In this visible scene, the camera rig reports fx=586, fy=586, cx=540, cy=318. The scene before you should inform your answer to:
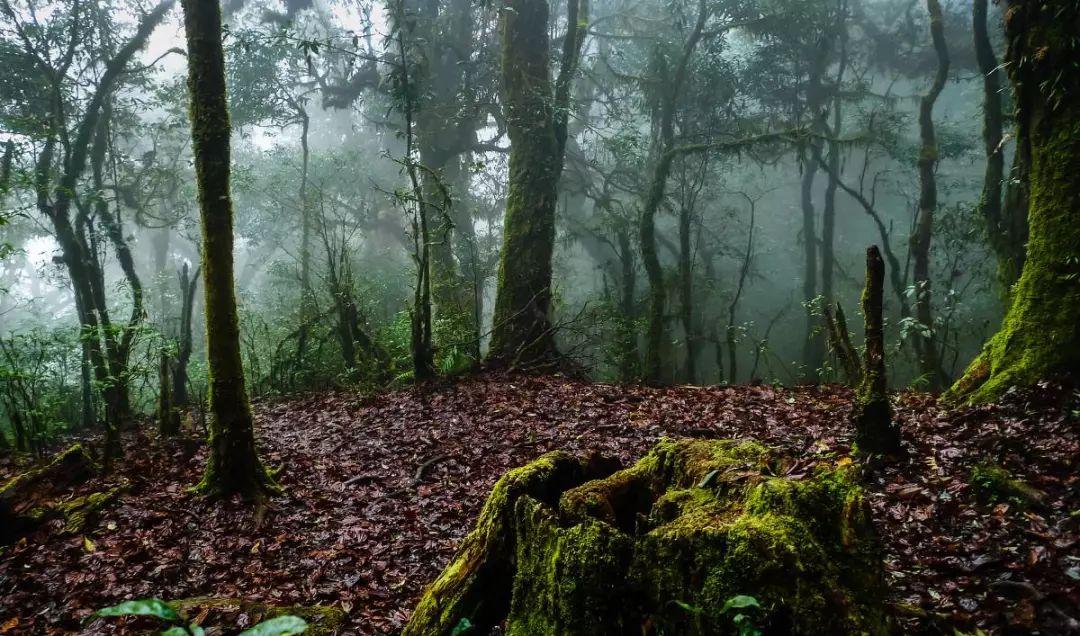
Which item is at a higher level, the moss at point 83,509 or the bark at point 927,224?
the bark at point 927,224

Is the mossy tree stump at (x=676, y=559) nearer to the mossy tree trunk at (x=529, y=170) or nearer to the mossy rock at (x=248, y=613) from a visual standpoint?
the mossy rock at (x=248, y=613)

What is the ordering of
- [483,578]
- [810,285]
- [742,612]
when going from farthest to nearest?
[810,285], [483,578], [742,612]

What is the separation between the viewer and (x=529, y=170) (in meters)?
12.4

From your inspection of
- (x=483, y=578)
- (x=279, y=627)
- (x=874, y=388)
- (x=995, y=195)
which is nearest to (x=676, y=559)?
(x=483, y=578)

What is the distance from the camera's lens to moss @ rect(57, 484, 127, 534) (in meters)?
5.12

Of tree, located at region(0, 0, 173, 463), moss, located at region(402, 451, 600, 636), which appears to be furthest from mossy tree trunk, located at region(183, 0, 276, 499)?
tree, located at region(0, 0, 173, 463)

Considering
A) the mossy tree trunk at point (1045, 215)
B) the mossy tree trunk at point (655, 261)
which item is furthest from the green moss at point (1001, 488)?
the mossy tree trunk at point (655, 261)

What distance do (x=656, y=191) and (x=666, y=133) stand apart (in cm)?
429

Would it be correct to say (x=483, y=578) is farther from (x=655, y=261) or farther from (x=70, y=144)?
(x=70, y=144)

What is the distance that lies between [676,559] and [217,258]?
5.13m

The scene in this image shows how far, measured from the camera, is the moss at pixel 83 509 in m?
5.12

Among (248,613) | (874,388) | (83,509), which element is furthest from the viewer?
(83,509)

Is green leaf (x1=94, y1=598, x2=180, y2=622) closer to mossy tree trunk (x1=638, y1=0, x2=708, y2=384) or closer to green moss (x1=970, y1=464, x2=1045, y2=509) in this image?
green moss (x1=970, y1=464, x2=1045, y2=509)

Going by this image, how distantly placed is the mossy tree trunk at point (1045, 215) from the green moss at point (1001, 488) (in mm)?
1779
